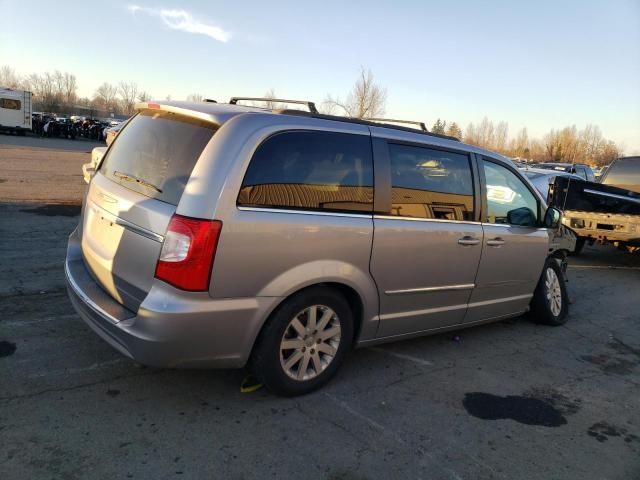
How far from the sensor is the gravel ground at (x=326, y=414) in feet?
9.11

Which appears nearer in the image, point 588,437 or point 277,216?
point 277,216

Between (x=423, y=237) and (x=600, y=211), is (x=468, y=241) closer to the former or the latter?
(x=423, y=237)

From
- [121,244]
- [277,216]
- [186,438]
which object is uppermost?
[277,216]

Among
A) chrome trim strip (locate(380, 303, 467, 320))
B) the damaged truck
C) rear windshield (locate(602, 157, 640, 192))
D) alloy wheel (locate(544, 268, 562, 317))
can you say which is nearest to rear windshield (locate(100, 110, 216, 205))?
chrome trim strip (locate(380, 303, 467, 320))

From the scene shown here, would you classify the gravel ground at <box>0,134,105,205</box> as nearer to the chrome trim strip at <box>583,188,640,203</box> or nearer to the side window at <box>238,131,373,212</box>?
the side window at <box>238,131,373,212</box>

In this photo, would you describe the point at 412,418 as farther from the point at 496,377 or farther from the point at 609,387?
the point at 609,387

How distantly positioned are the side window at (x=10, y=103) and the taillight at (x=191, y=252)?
4079 centimetres

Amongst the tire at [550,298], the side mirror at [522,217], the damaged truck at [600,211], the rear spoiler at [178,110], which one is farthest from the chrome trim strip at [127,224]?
the damaged truck at [600,211]

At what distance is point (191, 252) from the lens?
2865mm

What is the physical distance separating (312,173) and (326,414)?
156 centimetres

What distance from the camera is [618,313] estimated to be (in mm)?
6590

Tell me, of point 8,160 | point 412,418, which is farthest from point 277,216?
point 8,160

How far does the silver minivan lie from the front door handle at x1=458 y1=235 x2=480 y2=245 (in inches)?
0.6

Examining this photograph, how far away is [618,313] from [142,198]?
606 cm
